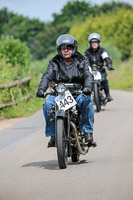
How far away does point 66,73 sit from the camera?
8.39 metres

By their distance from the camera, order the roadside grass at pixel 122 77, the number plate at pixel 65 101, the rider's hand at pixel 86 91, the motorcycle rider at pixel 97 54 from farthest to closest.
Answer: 1. the roadside grass at pixel 122 77
2. the motorcycle rider at pixel 97 54
3. the rider's hand at pixel 86 91
4. the number plate at pixel 65 101

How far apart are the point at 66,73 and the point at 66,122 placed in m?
0.82

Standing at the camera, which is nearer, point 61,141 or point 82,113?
point 61,141

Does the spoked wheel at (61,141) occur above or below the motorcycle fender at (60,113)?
below

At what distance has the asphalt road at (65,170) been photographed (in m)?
6.25

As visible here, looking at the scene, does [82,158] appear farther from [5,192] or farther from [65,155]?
[5,192]

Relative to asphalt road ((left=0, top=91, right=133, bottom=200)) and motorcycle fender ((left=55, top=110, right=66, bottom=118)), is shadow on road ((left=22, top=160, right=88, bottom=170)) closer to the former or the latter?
asphalt road ((left=0, top=91, right=133, bottom=200))

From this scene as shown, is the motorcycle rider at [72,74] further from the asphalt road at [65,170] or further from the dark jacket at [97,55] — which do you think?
the dark jacket at [97,55]

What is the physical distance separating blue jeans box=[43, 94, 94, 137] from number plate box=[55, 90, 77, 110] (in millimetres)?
202

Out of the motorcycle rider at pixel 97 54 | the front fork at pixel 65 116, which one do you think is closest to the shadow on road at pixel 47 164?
the front fork at pixel 65 116

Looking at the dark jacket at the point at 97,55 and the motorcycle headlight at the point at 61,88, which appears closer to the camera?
the motorcycle headlight at the point at 61,88

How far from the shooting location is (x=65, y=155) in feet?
25.3

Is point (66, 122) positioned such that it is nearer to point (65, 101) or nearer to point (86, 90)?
point (65, 101)

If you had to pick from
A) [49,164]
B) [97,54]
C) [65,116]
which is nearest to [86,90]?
[65,116]
